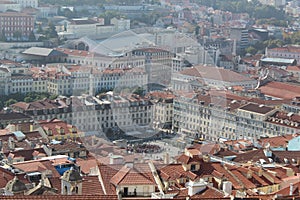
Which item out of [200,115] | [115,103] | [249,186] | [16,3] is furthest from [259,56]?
[115,103]

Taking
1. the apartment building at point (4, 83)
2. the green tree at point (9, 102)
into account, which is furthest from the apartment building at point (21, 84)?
the green tree at point (9, 102)

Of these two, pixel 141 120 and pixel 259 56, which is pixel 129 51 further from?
pixel 259 56

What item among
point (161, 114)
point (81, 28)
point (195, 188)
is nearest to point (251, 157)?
point (161, 114)

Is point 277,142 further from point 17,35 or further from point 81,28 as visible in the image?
point 81,28

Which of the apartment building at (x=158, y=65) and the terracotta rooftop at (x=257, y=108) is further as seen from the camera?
the terracotta rooftop at (x=257, y=108)

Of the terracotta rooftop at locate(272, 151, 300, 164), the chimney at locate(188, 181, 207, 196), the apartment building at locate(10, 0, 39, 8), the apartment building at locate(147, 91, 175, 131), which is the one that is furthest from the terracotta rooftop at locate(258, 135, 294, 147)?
the apartment building at locate(10, 0, 39, 8)

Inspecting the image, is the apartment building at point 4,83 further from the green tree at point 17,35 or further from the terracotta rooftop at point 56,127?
the green tree at point 17,35

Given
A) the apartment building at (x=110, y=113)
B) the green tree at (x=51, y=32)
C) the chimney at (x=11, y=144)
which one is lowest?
the green tree at (x=51, y=32)

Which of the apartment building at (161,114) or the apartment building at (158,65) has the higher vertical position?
the apartment building at (158,65)

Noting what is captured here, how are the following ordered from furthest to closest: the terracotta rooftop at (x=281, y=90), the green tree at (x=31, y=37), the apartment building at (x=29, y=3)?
the apartment building at (x=29, y=3), the green tree at (x=31, y=37), the terracotta rooftop at (x=281, y=90)
